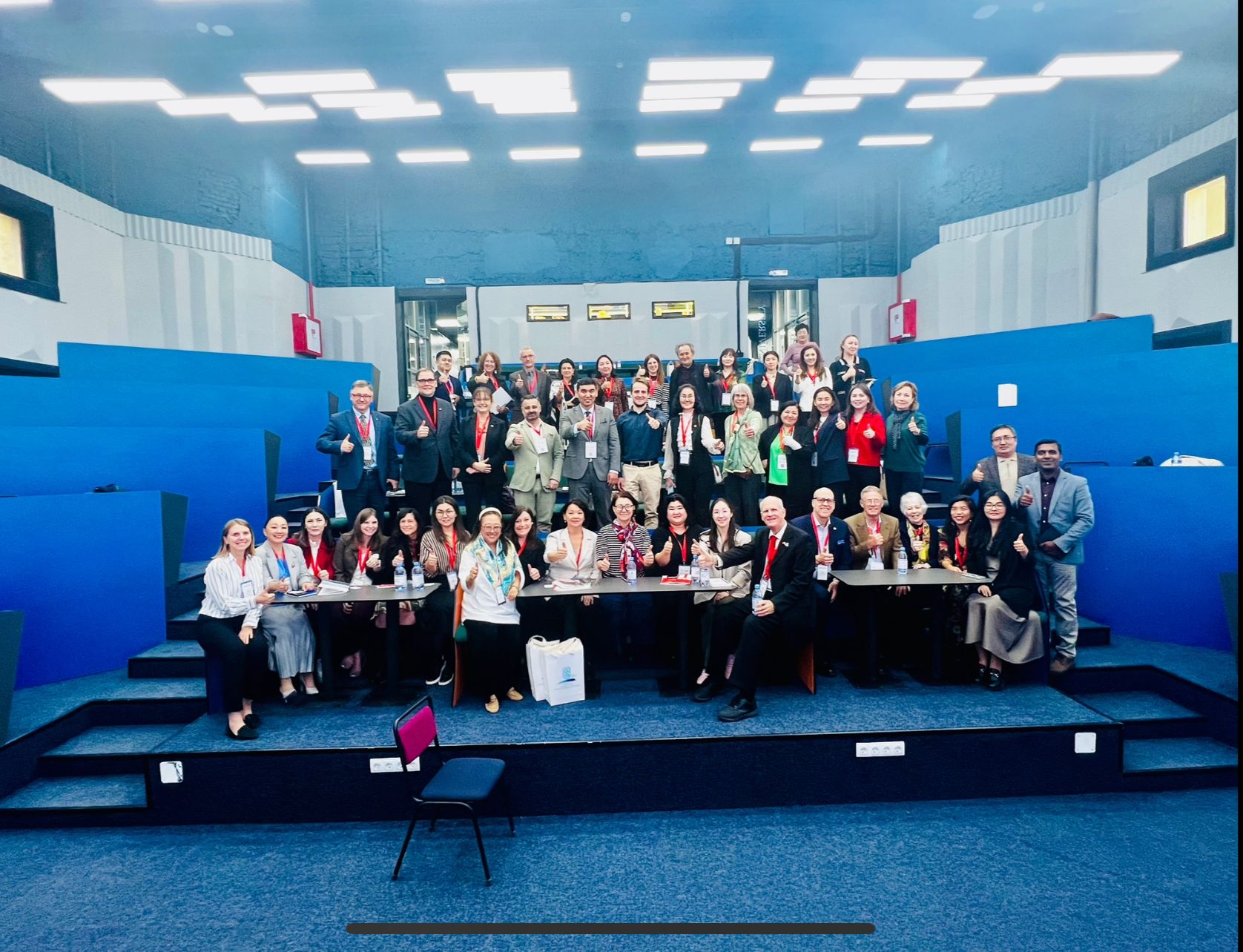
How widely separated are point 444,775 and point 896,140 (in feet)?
32.7

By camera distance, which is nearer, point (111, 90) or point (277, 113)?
point (111, 90)

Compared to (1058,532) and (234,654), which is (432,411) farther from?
(1058,532)

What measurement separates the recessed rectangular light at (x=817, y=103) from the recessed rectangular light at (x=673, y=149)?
155 centimetres

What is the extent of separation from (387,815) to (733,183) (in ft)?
34.9

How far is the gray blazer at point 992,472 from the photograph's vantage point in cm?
503

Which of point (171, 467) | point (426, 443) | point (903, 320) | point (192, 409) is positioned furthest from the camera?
point (903, 320)

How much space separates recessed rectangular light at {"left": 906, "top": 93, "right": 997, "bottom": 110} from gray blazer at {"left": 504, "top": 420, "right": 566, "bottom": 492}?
6.20m

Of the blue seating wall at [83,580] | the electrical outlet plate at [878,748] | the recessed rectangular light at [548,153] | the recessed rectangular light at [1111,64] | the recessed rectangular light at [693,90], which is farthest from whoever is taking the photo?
the recessed rectangular light at [548,153]

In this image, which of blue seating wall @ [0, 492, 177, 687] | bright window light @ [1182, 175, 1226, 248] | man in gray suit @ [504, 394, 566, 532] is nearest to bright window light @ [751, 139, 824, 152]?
bright window light @ [1182, 175, 1226, 248]

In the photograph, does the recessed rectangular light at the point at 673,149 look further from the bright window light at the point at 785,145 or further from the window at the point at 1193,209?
the window at the point at 1193,209

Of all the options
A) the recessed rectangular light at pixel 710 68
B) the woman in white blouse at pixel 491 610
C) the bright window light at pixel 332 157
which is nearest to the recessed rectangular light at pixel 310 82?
the bright window light at pixel 332 157

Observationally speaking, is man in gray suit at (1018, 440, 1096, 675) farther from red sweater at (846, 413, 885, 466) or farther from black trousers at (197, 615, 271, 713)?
black trousers at (197, 615, 271, 713)

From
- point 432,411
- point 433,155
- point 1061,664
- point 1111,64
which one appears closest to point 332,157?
point 433,155

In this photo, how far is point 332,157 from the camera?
9.32 meters
